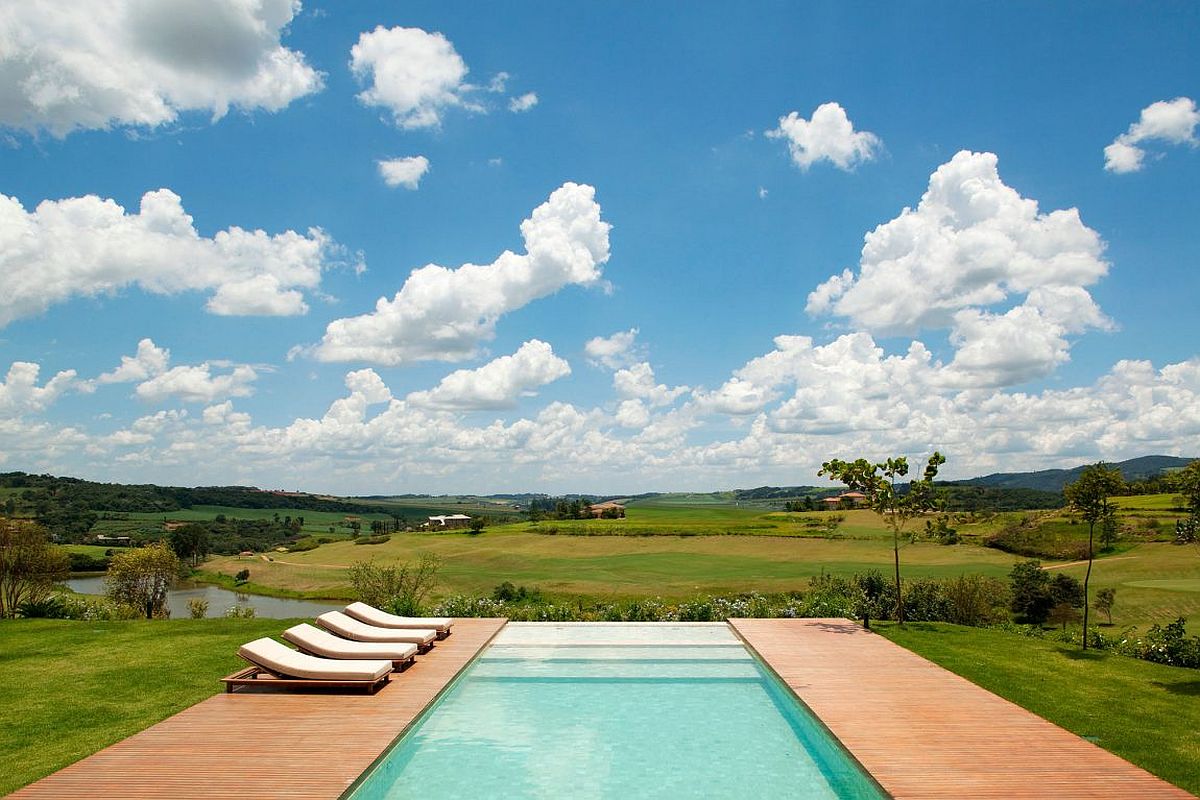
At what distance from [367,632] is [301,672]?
255 cm

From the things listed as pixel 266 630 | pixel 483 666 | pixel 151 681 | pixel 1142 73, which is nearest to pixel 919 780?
pixel 483 666

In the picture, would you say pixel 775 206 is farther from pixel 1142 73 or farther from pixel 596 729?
pixel 596 729

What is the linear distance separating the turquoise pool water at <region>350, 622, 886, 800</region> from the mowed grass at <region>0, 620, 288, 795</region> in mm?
3280

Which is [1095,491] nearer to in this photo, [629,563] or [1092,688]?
[1092,688]

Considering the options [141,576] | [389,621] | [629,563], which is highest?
[389,621]

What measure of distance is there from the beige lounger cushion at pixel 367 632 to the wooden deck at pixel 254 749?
6.34ft

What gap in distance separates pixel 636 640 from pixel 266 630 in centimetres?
726

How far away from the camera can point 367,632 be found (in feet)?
38.7

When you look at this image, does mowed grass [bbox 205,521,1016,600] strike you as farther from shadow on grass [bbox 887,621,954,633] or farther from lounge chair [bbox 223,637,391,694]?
lounge chair [bbox 223,637,391,694]

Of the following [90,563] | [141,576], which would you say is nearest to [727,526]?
[141,576]

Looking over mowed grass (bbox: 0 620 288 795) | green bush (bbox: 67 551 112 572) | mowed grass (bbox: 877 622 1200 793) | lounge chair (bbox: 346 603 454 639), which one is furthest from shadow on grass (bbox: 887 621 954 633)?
green bush (bbox: 67 551 112 572)

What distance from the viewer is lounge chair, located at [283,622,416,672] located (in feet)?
33.7

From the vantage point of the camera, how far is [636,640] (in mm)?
13164

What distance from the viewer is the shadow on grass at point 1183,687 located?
959 centimetres
